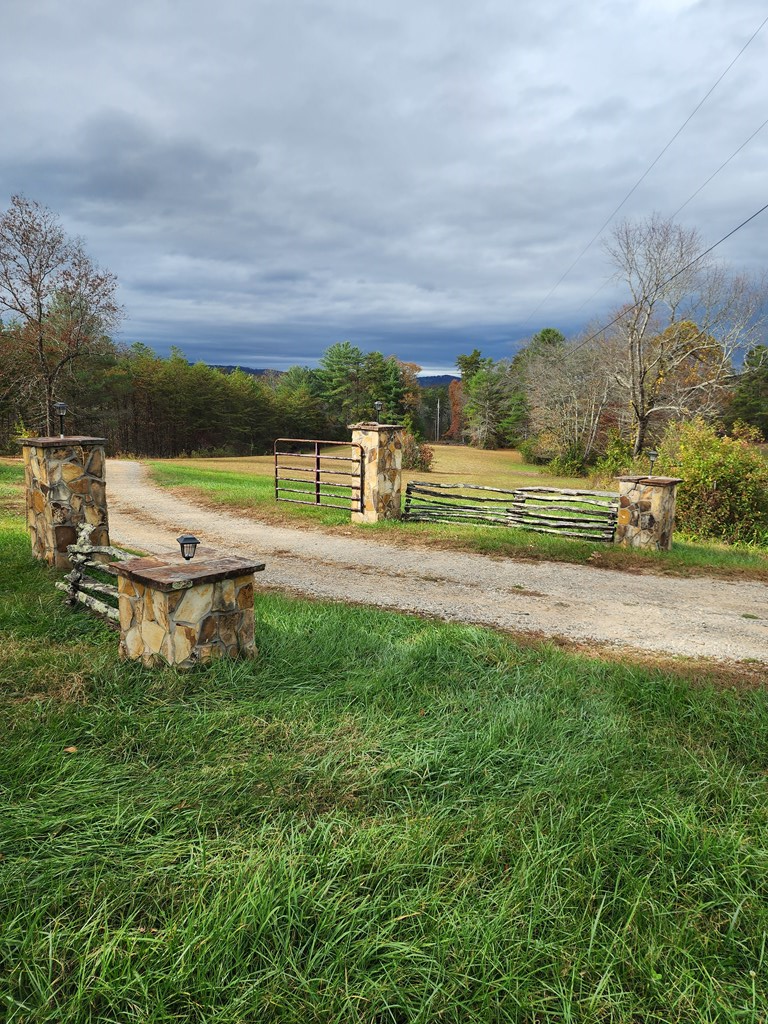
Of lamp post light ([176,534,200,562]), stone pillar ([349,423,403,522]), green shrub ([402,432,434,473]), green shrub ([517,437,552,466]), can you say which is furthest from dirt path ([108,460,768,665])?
green shrub ([517,437,552,466])

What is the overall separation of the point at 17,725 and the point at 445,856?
2289 millimetres

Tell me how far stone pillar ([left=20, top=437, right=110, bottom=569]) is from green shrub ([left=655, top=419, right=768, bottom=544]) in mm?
9618

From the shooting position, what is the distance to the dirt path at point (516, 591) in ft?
17.7

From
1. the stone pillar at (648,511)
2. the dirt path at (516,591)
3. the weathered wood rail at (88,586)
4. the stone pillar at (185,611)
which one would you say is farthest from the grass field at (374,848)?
the stone pillar at (648,511)

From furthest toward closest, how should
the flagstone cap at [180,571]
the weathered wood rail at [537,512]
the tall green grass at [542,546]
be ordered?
the weathered wood rail at [537,512]
the tall green grass at [542,546]
the flagstone cap at [180,571]

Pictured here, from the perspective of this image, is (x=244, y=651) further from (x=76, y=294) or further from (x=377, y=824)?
(x=76, y=294)

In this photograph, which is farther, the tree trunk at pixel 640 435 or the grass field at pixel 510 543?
the tree trunk at pixel 640 435

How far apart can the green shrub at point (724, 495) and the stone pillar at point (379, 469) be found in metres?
5.35

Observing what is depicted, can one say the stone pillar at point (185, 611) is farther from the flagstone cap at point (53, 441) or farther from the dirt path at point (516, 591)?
the flagstone cap at point (53, 441)

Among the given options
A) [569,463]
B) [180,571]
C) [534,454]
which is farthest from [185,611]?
[534,454]

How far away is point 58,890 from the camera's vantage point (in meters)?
2.01

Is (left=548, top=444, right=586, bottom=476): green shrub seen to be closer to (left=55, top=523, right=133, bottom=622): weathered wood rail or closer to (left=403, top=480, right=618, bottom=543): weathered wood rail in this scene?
(left=403, top=480, right=618, bottom=543): weathered wood rail

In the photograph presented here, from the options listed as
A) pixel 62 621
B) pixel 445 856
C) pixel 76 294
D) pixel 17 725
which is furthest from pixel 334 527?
pixel 76 294

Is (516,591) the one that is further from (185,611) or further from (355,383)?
(355,383)
